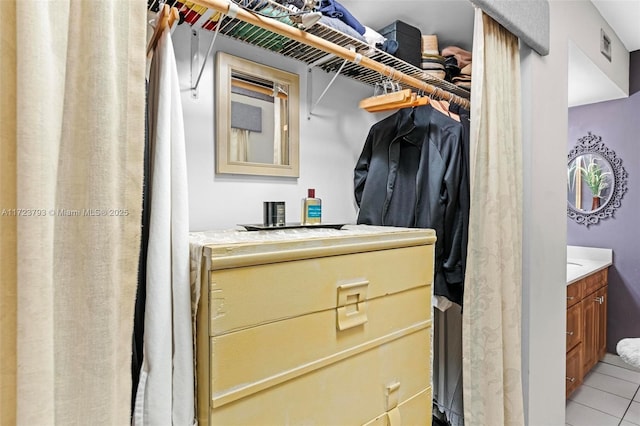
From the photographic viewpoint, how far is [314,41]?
1.18 m

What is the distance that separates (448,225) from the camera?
1.56m

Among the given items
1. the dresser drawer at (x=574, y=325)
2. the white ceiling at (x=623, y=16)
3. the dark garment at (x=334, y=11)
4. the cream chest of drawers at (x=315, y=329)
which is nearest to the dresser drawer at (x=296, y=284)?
the cream chest of drawers at (x=315, y=329)

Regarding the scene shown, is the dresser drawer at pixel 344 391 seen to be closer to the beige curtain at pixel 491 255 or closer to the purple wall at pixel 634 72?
the beige curtain at pixel 491 255

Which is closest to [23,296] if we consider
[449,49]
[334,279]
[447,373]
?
[334,279]

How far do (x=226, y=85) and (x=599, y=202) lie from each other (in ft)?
11.1

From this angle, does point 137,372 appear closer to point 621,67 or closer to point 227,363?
point 227,363

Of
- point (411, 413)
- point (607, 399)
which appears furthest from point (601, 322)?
point (411, 413)

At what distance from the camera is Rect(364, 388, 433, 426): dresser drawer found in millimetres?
1124

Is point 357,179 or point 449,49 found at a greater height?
point 449,49

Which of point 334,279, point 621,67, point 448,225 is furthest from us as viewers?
point 621,67

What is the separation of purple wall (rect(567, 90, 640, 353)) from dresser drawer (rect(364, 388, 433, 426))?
2868 mm

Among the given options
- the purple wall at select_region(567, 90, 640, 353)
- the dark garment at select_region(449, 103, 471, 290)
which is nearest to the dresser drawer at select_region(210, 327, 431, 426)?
the dark garment at select_region(449, 103, 471, 290)

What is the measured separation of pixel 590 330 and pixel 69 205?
3437 millimetres

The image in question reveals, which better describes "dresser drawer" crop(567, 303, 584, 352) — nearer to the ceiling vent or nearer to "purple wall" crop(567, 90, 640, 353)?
"purple wall" crop(567, 90, 640, 353)
